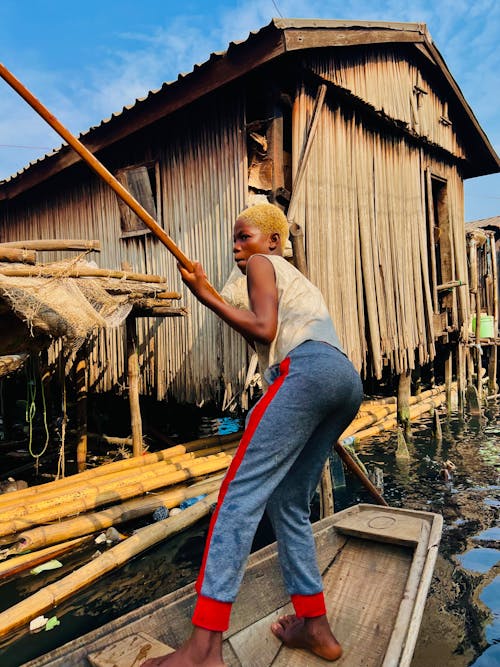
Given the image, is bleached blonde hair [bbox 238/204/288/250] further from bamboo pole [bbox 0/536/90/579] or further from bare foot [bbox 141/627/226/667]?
bamboo pole [bbox 0/536/90/579]

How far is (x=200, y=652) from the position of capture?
6.76 ft

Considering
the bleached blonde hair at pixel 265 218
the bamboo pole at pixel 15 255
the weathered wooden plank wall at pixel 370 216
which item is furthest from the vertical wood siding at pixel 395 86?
the bleached blonde hair at pixel 265 218

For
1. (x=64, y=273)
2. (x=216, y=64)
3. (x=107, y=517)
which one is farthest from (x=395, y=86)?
(x=107, y=517)

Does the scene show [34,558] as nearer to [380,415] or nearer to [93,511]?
[93,511]

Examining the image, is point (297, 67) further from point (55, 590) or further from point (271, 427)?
point (55, 590)

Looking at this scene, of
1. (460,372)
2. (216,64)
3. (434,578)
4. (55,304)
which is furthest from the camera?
(460,372)

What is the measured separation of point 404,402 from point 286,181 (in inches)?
208

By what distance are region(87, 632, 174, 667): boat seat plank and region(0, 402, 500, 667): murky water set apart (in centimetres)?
161

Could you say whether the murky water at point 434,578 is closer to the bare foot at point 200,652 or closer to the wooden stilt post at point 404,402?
the wooden stilt post at point 404,402

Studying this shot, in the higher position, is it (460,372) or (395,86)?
(395,86)

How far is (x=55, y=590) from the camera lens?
4043 mm

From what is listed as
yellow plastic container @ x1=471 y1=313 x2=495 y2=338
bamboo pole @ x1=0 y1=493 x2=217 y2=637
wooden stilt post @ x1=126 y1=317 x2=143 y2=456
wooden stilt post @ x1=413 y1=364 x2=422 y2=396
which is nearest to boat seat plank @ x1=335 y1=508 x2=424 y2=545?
bamboo pole @ x1=0 y1=493 x2=217 y2=637

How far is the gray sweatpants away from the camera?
213cm

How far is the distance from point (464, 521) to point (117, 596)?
4256 mm
